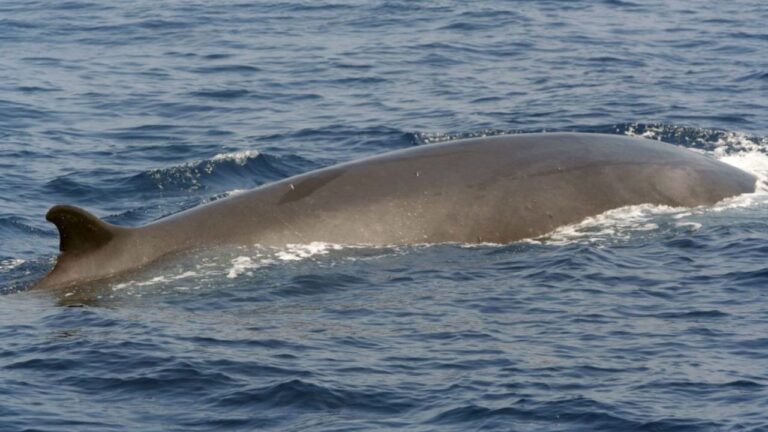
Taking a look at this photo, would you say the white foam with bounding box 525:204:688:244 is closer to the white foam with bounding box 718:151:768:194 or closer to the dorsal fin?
the white foam with bounding box 718:151:768:194

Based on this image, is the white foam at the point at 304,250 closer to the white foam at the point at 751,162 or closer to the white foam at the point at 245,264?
the white foam at the point at 245,264

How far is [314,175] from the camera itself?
1819cm

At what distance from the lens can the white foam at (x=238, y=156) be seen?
25.9 meters

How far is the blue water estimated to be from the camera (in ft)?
43.1

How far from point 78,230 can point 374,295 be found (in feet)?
10.9

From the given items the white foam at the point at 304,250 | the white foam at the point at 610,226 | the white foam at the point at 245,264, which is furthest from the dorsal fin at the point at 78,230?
the white foam at the point at 610,226

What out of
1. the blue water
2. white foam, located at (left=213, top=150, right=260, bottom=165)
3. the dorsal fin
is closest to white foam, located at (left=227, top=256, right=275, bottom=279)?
the blue water

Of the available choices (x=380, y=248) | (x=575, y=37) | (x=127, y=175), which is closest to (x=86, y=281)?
(x=380, y=248)

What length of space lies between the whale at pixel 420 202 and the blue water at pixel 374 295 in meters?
0.25

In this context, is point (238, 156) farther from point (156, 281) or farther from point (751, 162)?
point (156, 281)

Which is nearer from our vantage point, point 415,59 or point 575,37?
point 415,59

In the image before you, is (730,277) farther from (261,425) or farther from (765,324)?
(261,425)

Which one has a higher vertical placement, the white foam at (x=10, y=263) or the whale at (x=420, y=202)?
the whale at (x=420, y=202)

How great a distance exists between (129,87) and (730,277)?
827 inches
